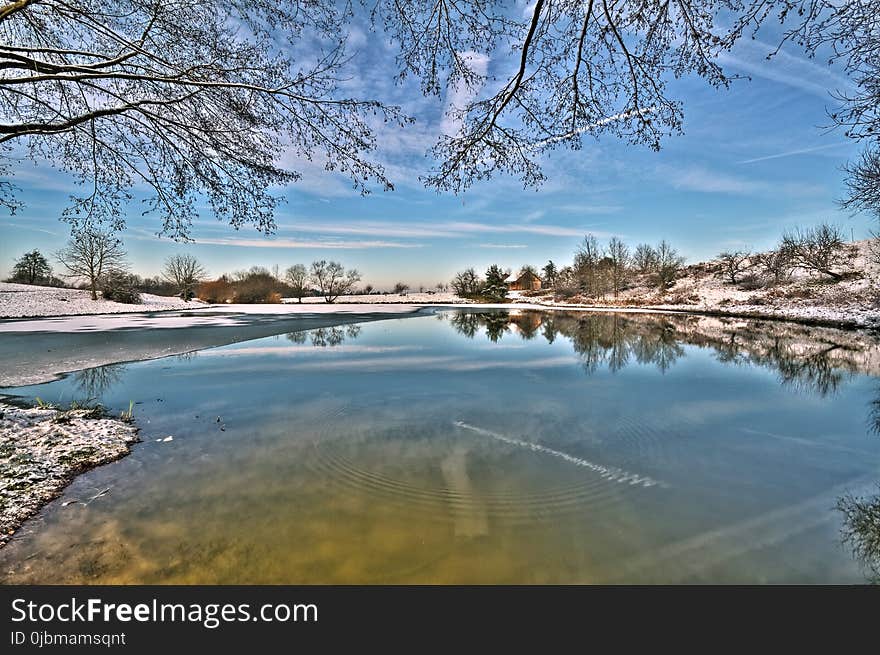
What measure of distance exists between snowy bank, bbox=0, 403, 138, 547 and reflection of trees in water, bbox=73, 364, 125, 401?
1.04 m

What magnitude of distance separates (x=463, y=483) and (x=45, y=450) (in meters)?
4.60

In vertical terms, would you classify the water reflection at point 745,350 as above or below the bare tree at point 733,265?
below

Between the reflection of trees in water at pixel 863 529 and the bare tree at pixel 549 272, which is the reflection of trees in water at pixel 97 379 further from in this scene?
the bare tree at pixel 549 272

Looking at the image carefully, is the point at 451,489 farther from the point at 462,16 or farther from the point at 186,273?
the point at 186,273

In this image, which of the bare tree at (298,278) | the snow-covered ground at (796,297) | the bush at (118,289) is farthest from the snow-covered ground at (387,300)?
the bush at (118,289)

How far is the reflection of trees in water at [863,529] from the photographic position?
Answer: 92.1 inches

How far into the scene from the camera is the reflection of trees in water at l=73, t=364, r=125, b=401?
634 cm

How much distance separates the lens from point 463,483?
331 cm

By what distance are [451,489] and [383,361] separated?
642cm

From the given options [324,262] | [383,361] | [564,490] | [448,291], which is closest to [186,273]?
[324,262]

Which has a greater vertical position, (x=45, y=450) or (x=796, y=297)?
(x=796, y=297)

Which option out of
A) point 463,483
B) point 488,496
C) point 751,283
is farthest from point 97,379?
point 751,283

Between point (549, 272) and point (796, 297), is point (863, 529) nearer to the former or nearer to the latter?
point (796, 297)

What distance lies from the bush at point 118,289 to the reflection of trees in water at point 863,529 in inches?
1837
